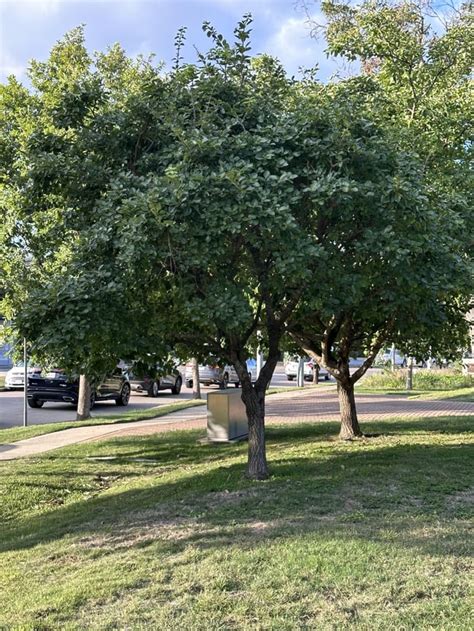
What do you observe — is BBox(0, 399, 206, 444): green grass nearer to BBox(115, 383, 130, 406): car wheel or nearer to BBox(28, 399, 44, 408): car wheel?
BBox(115, 383, 130, 406): car wheel

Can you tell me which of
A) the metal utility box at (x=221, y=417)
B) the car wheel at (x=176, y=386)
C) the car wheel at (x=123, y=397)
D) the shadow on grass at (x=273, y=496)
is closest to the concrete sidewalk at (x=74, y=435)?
the shadow on grass at (x=273, y=496)

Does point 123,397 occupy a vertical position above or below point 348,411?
above

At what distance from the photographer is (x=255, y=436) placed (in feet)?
27.2

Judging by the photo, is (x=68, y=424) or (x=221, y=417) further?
(x=68, y=424)

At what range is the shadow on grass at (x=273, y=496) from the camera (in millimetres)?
5910

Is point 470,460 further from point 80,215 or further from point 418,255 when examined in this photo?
point 80,215

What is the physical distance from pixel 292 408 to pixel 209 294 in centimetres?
1330

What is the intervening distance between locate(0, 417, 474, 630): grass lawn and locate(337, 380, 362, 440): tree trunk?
1.54 m

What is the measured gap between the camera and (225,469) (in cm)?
920

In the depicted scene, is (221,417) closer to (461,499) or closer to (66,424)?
(66,424)

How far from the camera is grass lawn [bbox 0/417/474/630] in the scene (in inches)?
161

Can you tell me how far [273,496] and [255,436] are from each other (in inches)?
51.2

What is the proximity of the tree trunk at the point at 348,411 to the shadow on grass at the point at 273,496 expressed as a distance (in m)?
0.57

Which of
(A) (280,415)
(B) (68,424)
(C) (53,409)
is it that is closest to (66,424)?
(B) (68,424)
